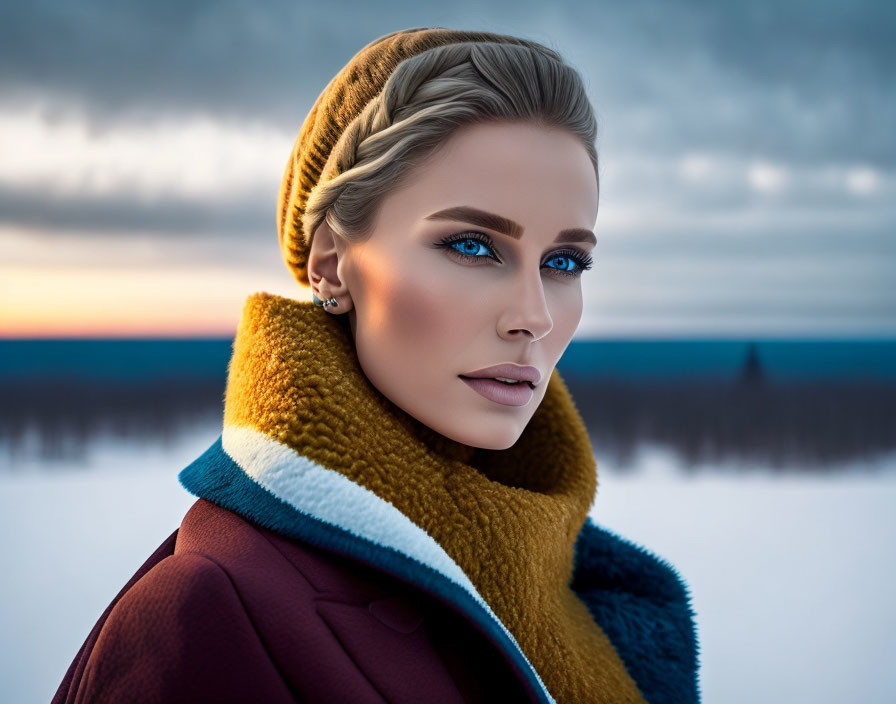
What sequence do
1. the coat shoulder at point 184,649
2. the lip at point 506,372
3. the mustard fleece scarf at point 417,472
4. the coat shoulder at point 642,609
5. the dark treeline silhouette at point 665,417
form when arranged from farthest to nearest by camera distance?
the dark treeline silhouette at point 665,417, the coat shoulder at point 642,609, the lip at point 506,372, the mustard fleece scarf at point 417,472, the coat shoulder at point 184,649

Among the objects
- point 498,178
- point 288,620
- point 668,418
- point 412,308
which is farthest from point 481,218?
point 668,418

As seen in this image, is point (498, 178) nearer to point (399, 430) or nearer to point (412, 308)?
point (412, 308)

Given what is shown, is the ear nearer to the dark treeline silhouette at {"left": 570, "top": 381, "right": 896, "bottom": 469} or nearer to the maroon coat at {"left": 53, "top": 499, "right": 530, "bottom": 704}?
the maroon coat at {"left": 53, "top": 499, "right": 530, "bottom": 704}

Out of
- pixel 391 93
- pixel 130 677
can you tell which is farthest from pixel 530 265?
pixel 130 677

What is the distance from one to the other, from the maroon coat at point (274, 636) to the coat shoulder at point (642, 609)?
1.68ft

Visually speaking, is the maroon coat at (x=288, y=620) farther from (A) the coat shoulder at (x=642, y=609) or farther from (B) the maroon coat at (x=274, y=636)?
(A) the coat shoulder at (x=642, y=609)

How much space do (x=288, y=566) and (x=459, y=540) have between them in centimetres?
29

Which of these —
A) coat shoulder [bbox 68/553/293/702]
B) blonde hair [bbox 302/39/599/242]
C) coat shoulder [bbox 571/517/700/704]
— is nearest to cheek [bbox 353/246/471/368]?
blonde hair [bbox 302/39/599/242]

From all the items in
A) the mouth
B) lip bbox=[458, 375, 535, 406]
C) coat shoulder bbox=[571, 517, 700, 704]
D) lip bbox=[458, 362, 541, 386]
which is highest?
lip bbox=[458, 362, 541, 386]

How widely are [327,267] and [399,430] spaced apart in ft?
1.17

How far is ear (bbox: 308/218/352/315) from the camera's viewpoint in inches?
→ 55.6

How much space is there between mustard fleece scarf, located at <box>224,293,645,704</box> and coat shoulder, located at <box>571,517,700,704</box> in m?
0.10

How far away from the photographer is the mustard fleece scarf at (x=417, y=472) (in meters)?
1.22

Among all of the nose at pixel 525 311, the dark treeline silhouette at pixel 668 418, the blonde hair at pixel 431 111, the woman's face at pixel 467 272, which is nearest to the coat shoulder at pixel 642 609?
the woman's face at pixel 467 272
